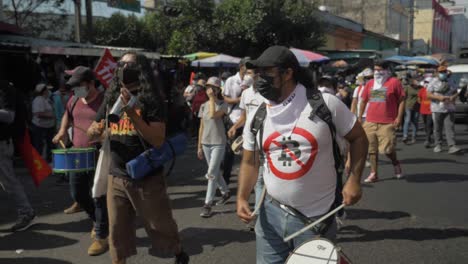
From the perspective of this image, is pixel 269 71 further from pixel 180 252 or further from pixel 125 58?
pixel 180 252

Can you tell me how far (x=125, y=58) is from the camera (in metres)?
3.65

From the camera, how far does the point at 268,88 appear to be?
9.21 feet

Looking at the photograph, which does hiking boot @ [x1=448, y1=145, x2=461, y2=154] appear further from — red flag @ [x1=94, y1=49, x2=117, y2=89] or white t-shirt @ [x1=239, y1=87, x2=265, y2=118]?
red flag @ [x1=94, y1=49, x2=117, y2=89]

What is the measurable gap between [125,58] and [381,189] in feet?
16.7

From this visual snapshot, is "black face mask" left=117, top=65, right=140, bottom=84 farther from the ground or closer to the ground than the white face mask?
farther from the ground

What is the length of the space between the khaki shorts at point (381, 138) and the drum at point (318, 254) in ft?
17.8

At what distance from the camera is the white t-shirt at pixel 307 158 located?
272 cm

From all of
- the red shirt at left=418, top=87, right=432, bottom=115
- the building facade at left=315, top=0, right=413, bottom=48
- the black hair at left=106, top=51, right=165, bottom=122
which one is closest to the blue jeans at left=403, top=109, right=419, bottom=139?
the red shirt at left=418, top=87, right=432, bottom=115

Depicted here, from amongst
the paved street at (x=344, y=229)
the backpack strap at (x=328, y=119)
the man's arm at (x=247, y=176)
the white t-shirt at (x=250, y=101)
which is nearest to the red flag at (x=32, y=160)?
the paved street at (x=344, y=229)

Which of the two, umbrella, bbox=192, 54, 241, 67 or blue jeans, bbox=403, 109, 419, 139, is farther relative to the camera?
umbrella, bbox=192, 54, 241, 67

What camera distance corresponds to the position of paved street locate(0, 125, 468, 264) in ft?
15.5

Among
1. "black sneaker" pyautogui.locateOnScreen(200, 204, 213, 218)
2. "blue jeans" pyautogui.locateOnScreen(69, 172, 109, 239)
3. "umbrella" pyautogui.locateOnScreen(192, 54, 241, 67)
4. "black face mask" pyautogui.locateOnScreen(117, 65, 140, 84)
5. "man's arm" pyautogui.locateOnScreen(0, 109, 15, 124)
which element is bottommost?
"black sneaker" pyautogui.locateOnScreen(200, 204, 213, 218)

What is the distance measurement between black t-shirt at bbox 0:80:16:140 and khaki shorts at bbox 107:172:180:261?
2.22 m

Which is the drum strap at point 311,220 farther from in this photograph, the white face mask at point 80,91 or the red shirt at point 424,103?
the red shirt at point 424,103
